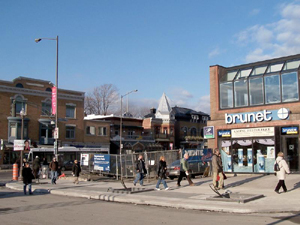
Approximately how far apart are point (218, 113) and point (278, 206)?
13.9 meters

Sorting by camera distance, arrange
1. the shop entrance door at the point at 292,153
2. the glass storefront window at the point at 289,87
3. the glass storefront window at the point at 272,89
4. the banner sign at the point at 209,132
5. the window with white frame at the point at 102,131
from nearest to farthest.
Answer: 1. the shop entrance door at the point at 292,153
2. the glass storefront window at the point at 289,87
3. the glass storefront window at the point at 272,89
4. the banner sign at the point at 209,132
5. the window with white frame at the point at 102,131

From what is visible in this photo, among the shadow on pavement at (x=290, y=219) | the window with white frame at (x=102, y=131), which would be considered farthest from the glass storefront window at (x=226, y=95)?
the window with white frame at (x=102, y=131)

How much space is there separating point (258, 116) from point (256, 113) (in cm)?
24

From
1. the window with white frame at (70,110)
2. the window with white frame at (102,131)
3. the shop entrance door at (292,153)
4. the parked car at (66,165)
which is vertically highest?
the window with white frame at (70,110)

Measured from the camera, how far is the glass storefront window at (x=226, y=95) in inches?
967

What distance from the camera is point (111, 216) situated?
35.6 feet

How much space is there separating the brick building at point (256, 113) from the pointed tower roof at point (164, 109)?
47.2 m

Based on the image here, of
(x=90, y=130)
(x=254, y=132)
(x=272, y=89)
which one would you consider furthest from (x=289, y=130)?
(x=90, y=130)


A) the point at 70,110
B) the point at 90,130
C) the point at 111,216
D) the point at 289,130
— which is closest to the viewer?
the point at 111,216

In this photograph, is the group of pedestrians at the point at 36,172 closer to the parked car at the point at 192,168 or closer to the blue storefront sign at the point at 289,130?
the parked car at the point at 192,168

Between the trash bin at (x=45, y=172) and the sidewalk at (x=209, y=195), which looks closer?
the sidewalk at (x=209, y=195)

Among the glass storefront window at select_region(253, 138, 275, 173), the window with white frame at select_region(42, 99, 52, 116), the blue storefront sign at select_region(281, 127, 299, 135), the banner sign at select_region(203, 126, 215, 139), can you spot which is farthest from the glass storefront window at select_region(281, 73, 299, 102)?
the window with white frame at select_region(42, 99, 52, 116)

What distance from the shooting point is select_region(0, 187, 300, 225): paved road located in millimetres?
9820

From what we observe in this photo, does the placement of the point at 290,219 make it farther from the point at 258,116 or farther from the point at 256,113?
the point at 256,113
